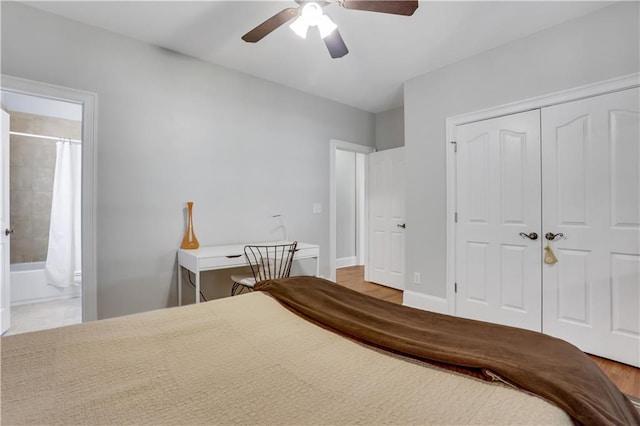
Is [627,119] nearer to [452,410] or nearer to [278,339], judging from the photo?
[452,410]

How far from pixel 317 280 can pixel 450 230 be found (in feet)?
6.27

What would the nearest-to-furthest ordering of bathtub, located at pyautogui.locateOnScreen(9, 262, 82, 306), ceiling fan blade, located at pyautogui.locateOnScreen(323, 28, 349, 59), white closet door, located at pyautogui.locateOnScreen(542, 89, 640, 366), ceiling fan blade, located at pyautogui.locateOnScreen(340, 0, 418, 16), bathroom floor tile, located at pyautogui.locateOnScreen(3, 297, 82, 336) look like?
ceiling fan blade, located at pyautogui.locateOnScreen(340, 0, 418, 16) → ceiling fan blade, located at pyautogui.locateOnScreen(323, 28, 349, 59) → white closet door, located at pyautogui.locateOnScreen(542, 89, 640, 366) → bathroom floor tile, located at pyautogui.locateOnScreen(3, 297, 82, 336) → bathtub, located at pyautogui.locateOnScreen(9, 262, 82, 306)

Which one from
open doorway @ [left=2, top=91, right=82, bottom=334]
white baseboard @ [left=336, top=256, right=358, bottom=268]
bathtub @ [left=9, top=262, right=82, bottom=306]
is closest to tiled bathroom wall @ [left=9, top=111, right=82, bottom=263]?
open doorway @ [left=2, top=91, right=82, bottom=334]

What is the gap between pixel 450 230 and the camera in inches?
121

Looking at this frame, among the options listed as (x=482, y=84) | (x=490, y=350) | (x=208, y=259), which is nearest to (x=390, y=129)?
(x=482, y=84)

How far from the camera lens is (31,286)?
11.9 feet

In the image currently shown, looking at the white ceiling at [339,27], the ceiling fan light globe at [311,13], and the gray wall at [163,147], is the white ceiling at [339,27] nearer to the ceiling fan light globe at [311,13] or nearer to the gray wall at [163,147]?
the gray wall at [163,147]

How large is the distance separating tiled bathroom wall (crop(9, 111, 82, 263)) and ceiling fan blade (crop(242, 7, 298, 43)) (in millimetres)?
3584

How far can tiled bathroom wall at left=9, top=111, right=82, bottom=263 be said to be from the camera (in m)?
3.75

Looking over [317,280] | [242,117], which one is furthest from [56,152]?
[317,280]

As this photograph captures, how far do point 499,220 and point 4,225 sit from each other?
4286 mm

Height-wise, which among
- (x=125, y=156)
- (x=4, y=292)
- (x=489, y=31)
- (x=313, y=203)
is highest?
(x=489, y=31)

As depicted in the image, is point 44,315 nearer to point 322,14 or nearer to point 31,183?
point 31,183

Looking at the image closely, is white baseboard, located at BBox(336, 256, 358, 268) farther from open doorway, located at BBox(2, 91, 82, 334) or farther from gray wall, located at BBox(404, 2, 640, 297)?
open doorway, located at BBox(2, 91, 82, 334)
